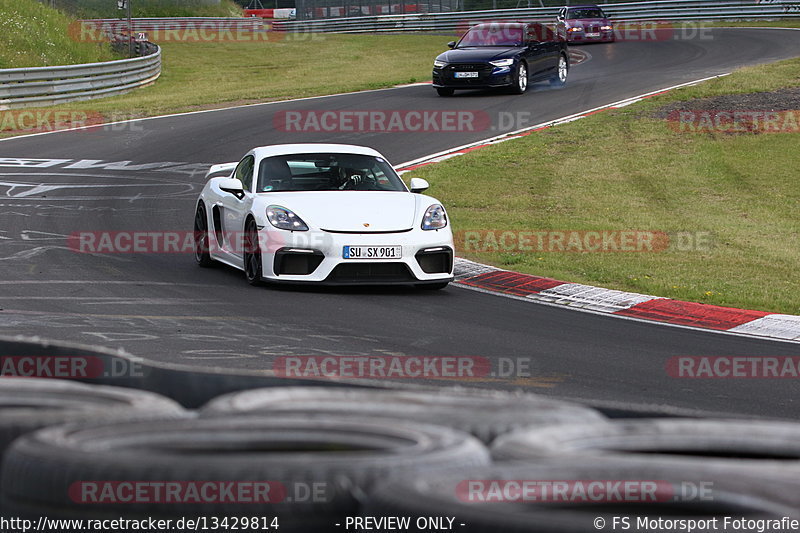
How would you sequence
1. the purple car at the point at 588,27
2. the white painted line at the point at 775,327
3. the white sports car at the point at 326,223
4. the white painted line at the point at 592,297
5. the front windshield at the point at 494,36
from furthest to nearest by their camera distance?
the purple car at the point at 588,27 < the front windshield at the point at 494,36 < the white sports car at the point at 326,223 < the white painted line at the point at 592,297 < the white painted line at the point at 775,327

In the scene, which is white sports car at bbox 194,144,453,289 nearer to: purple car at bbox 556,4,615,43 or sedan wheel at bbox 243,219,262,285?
sedan wheel at bbox 243,219,262,285

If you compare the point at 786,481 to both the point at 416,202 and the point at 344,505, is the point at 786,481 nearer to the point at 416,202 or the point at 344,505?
the point at 344,505

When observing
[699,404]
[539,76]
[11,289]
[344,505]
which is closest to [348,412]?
[344,505]

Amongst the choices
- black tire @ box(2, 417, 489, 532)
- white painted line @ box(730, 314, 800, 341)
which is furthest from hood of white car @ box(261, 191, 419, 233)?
black tire @ box(2, 417, 489, 532)

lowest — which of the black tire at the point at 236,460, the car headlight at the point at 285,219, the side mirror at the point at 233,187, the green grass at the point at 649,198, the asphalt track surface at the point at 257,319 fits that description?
the green grass at the point at 649,198

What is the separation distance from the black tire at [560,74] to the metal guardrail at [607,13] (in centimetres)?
2202

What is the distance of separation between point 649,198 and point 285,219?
7.70m

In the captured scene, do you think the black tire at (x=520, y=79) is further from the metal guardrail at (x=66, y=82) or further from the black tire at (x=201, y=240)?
the black tire at (x=201, y=240)

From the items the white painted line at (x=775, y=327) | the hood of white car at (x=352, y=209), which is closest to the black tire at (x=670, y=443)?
the white painted line at (x=775, y=327)

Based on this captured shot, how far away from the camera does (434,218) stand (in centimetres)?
1088

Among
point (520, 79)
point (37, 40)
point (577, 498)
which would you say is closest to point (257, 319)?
point (577, 498)

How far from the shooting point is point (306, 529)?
297 cm

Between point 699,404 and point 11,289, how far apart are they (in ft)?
20.4

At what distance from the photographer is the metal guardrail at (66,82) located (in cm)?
2698
